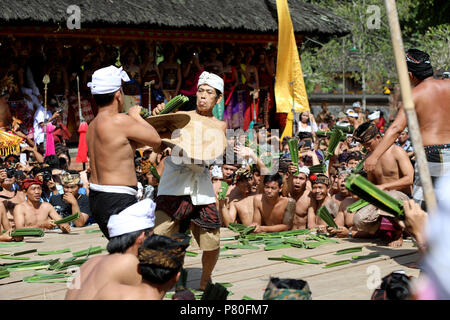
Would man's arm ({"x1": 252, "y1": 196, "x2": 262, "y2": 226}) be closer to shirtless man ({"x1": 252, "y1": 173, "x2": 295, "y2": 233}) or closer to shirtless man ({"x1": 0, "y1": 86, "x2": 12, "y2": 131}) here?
shirtless man ({"x1": 252, "y1": 173, "x2": 295, "y2": 233})

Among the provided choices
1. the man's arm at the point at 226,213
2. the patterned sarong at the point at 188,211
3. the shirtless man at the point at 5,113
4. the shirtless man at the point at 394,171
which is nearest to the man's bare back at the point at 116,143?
the patterned sarong at the point at 188,211

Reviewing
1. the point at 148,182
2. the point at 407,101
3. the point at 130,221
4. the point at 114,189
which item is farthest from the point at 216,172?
the point at 407,101

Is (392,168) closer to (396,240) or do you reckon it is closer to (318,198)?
(396,240)

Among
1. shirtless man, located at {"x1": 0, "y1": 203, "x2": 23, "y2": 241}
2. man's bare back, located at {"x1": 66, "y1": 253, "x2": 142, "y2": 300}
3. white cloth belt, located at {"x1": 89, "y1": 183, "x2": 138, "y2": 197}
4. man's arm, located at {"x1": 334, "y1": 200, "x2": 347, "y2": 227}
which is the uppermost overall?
white cloth belt, located at {"x1": 89, "y1": 183, "x2": 138, "y2": 197}

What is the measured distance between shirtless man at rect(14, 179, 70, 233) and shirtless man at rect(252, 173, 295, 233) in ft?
7.83

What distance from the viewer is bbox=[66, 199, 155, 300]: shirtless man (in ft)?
11.2

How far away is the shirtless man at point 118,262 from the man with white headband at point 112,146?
A: 0.61 metres

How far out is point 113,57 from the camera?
1300cm

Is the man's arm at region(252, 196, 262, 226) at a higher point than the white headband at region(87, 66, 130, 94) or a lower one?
lower

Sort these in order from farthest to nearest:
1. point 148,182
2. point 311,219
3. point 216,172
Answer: point 148,182 → point 216,172 → point 311,219

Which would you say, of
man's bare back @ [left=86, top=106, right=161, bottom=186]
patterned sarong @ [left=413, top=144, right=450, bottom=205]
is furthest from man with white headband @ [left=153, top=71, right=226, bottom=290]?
patterned sarong @ [left=413, top=144, right=450, bottom=205]

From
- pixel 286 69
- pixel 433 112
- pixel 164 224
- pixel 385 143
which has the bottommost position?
pixel 164 224

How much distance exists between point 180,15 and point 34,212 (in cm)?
610

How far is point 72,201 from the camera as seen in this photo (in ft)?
27.6
